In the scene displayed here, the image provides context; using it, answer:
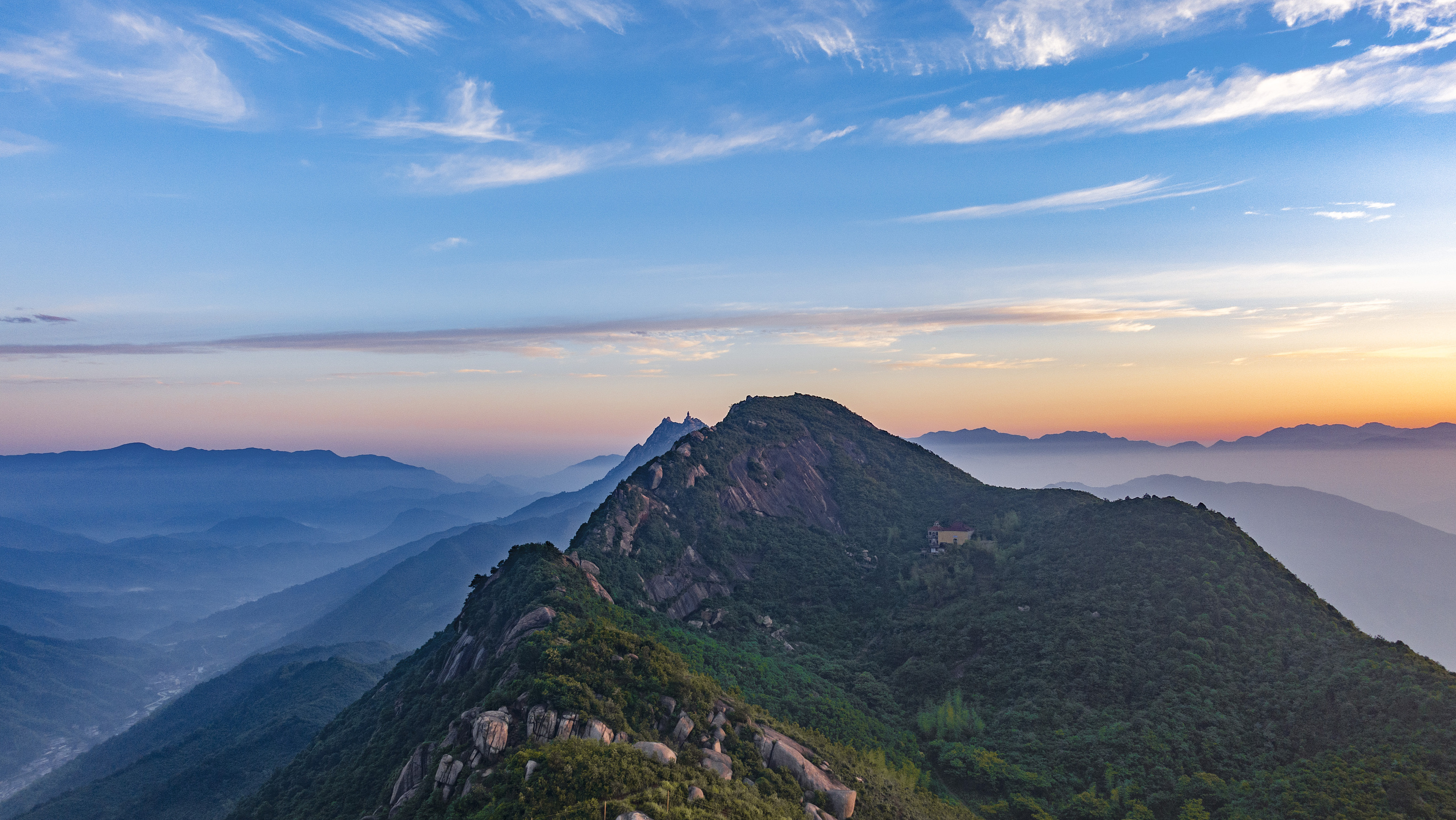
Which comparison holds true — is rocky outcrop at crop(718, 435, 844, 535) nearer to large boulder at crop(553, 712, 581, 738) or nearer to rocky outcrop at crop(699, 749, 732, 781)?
rocky outcrop at crop(699, 749, 732, 781)

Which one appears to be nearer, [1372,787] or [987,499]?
[1372,787]

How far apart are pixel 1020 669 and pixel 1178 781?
16.5 meters

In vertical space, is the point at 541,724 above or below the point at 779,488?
below

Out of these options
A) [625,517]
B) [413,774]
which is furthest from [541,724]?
[625,517]

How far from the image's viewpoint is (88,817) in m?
101

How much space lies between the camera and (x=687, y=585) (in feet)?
266

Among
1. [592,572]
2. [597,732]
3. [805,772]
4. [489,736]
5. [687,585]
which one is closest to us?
[489,736]

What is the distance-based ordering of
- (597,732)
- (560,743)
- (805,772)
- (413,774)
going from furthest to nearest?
(805,772) → (413,774) → (597,732) → (560,743)

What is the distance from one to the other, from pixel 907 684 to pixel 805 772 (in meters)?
31.7

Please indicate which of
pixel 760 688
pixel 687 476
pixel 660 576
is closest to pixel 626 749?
pixel 760 688

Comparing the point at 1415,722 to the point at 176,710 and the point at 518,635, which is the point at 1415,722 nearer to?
the point at 518,635

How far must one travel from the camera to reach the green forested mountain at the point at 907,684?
35.5 metres

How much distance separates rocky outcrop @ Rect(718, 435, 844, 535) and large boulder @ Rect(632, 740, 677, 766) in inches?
2514

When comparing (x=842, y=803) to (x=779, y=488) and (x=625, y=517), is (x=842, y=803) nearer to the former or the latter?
(x=625, y=517)
